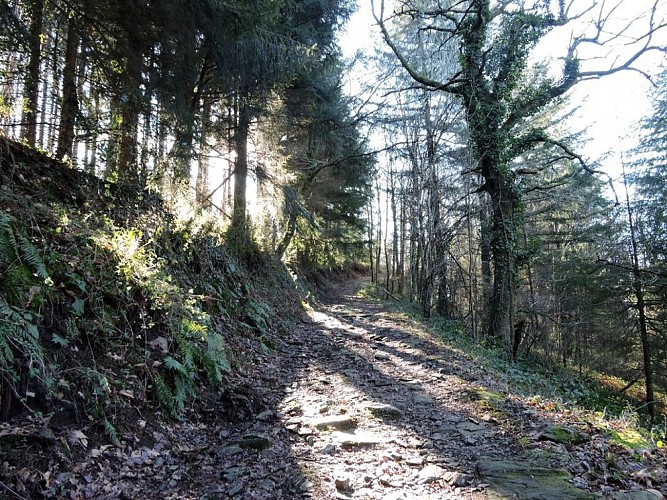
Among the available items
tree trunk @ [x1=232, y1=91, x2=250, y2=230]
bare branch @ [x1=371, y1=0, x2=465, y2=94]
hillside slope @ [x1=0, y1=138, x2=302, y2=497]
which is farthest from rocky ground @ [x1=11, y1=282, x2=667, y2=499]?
bare branch @ [x1=371, y1=0, x2=465, y2=94]

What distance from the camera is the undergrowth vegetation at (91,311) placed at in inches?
110

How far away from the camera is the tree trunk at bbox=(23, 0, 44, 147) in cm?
519

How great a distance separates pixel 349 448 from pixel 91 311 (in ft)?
9.33

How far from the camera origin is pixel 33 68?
5.64m

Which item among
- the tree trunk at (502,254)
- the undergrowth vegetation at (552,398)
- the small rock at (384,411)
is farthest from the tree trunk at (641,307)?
the small rock at (384,411)

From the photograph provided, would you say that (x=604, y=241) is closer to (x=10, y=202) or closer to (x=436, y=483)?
(x=436, y=483)

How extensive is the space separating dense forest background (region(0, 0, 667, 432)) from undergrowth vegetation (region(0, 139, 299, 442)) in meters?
0.29

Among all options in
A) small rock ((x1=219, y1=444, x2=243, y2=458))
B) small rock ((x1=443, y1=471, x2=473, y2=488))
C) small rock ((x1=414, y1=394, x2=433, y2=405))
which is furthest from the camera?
small rock ((x1=414, y1=394, x2=433, y2=405))

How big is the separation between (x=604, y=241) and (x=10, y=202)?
18353 mm

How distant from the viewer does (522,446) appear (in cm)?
341

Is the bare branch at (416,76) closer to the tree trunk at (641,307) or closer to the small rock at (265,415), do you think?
the tree trunk at (641,307)

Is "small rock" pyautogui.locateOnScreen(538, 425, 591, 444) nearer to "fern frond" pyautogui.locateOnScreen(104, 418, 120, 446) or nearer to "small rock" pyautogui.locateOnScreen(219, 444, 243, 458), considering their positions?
"small rock" pyautogui.locateOnScreen(219, 444, 243, 458)

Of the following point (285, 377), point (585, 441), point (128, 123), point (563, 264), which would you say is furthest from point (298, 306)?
point (563, 264)

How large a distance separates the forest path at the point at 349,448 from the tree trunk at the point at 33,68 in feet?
15.4
